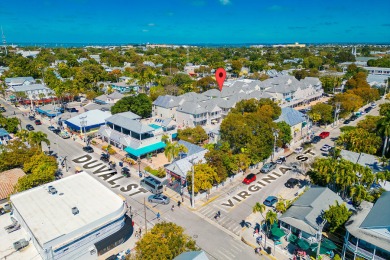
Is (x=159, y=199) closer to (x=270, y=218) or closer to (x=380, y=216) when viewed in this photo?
(x=270, y=218)

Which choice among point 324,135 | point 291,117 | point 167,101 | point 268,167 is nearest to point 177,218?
point 268,167

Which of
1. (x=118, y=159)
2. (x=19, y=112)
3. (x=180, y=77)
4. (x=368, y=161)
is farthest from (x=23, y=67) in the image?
(x=368, y=161)

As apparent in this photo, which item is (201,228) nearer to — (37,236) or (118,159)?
(37,236)

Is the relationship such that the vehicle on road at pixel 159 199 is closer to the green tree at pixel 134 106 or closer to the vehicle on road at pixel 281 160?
the vehicle on road at pixel 281 160

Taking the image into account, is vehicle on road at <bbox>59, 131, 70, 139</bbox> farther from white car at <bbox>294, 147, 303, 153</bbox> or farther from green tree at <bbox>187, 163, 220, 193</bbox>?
white car at <bbox>294, 147, 303, 153</bbox>

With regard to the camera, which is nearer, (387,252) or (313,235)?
(387,252)

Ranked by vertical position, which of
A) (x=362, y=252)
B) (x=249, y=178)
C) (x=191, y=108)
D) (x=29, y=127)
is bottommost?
(x=249, y=178)
